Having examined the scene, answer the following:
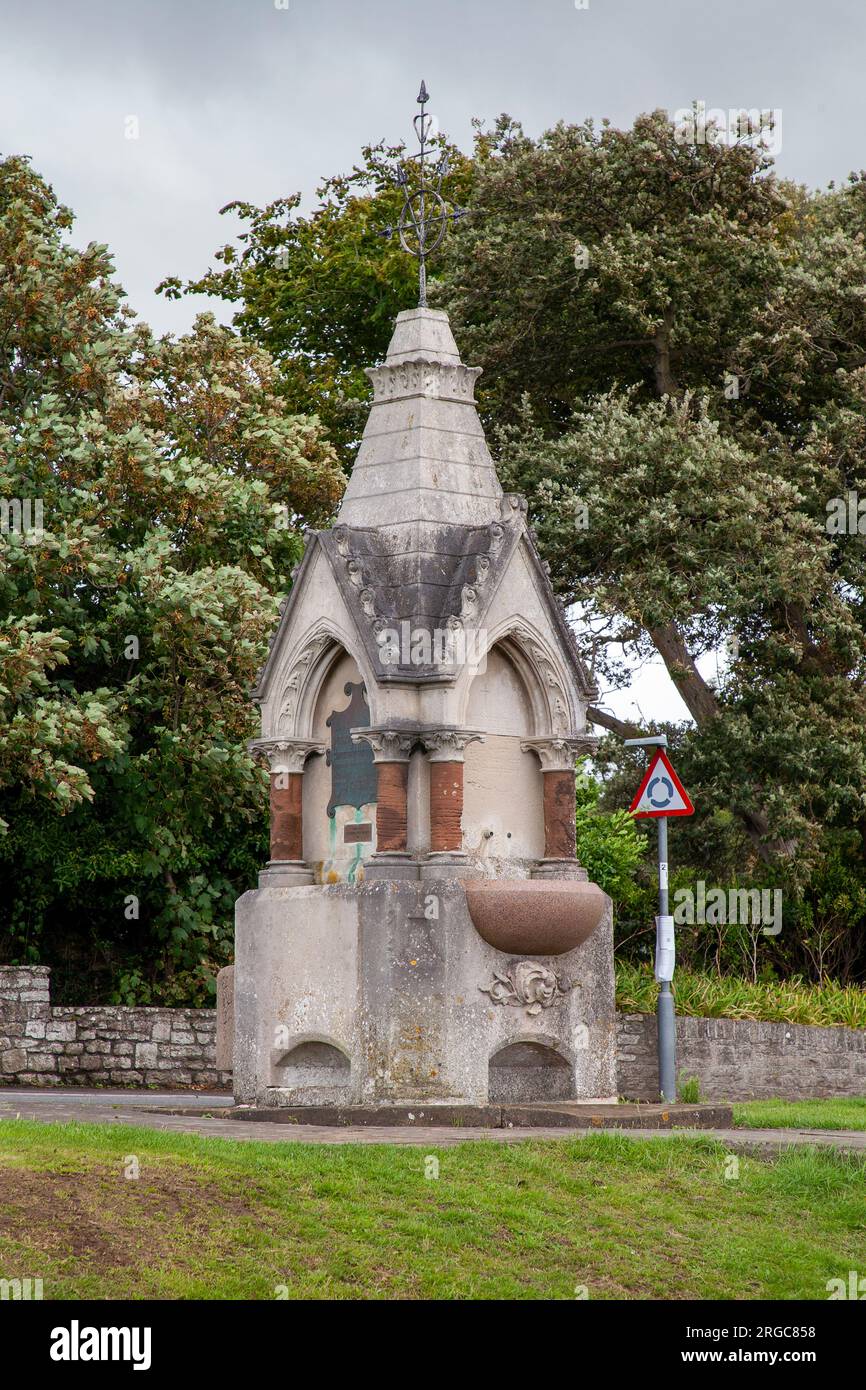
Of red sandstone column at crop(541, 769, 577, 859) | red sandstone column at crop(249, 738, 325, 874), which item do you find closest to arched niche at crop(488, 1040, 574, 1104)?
red sandstone column at crop(541, 769, 577, 859)

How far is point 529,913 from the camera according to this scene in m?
13.0

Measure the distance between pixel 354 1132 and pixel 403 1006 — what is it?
128cm

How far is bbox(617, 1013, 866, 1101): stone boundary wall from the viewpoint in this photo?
19719 mm

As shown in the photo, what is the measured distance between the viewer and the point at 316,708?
46.7 feet

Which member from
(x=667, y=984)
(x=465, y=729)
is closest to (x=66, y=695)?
(x=667, y=984)

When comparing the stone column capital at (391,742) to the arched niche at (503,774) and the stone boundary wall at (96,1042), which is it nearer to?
the arched niche at (503,774)

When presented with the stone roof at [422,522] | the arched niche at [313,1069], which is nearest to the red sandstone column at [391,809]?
the stone roof at [422,522]

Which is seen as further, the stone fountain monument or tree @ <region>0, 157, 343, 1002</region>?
tree @ <region>0, 157, 343, 1002</region>

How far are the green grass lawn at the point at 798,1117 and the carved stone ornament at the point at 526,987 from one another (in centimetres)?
152

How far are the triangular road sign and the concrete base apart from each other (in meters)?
2.63

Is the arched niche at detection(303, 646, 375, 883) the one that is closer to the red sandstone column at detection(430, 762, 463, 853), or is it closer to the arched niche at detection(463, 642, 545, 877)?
the red sandstone column at detection(430, 762, 463, 853)

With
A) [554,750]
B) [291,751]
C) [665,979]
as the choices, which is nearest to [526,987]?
[554,750]

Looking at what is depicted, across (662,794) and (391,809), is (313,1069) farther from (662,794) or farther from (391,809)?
(662,794)

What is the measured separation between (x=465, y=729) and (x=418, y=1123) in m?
2.65
